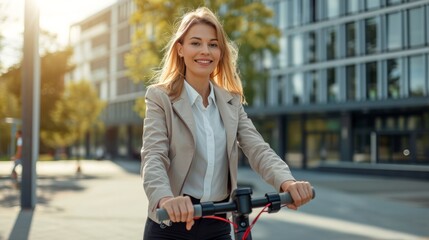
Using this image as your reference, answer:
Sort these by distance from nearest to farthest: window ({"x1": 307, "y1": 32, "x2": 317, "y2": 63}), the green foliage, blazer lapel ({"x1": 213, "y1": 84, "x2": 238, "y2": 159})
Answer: blazer lapel ({"x1": 213, "y1": 84, "x2": 238, "y2": 159}) → window ({"x1": 307, "y1": 32, "x2": 317, "y2": 63}) → the green foliage

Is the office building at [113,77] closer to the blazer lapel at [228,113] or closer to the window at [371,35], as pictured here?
the window at [371,35]

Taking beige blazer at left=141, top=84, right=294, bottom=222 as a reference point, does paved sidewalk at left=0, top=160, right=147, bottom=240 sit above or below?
below

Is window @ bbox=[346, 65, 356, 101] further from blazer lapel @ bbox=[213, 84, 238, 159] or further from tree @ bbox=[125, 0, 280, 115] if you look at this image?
blazer lapel @ bbox=[213, 84, 238, 159]

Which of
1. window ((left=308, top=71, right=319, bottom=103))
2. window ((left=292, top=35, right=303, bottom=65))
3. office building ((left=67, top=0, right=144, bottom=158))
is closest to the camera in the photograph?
window ((left=308, top=71, right=319, bottom=103))

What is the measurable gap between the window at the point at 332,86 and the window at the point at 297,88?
2.12 meters

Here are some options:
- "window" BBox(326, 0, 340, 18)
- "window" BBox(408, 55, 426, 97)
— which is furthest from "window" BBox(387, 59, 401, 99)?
"window" BBox(326, 0, 340, 18)

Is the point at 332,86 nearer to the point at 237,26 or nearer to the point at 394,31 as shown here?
the point at 394,31

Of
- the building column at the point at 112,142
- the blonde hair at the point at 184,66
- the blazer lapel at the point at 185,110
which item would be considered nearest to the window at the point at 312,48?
the building column at the point at 112,142

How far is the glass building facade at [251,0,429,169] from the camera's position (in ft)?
97.6

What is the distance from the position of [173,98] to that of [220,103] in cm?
26

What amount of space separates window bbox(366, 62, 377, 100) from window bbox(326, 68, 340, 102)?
238 cm

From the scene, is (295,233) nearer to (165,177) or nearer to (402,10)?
(165,177)

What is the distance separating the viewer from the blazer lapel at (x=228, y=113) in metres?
2.81

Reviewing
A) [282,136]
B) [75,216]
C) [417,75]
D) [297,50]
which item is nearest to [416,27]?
[417,75]
